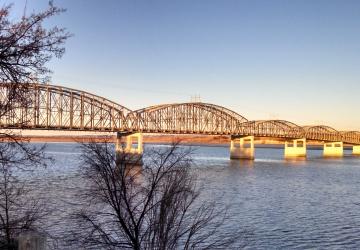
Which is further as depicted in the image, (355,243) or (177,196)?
(355,243)

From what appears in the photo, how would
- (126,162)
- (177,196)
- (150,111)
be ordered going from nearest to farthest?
(177,196) < (126,162) < (150,111)

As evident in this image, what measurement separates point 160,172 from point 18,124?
7.91 meters

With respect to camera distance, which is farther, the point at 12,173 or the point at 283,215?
the point at 283,215

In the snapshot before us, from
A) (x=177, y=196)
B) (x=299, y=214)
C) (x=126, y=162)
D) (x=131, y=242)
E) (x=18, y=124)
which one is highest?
(x=18, y=124)

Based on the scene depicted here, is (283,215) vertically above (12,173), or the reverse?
(12,173)

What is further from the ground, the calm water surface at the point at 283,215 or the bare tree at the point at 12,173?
the bare tree at the point at 12,173

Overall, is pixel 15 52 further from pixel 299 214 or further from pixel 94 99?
pixel 94 99

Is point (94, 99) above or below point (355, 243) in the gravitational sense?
above

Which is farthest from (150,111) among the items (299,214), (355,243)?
(355,243)

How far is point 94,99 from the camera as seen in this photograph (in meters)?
164

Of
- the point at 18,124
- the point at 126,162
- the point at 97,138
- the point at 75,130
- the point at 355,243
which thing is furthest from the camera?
the point at 75,130

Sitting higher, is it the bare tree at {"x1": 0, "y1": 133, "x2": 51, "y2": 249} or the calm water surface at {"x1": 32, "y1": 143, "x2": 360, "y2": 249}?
the bare tree at {"x1": 0, "y1": 133, "x2": 51, "y2": 249}

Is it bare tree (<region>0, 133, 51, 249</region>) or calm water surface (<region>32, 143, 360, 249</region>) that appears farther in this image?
calm water surface (<region>32, 143, 360, 249</region>)

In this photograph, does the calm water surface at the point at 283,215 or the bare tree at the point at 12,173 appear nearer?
the bare tree at the point at 12,173
